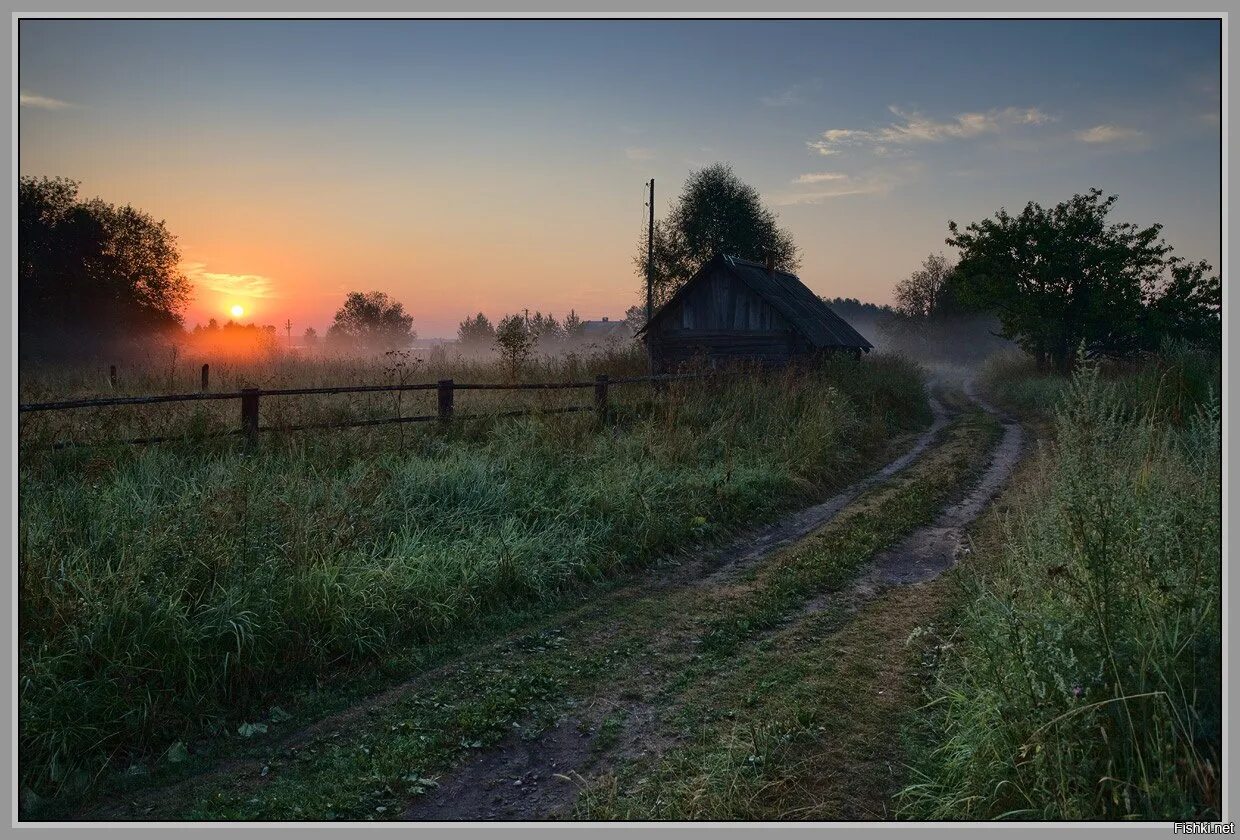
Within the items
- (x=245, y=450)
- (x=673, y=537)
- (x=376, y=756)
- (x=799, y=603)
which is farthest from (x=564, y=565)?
(x=245, y=450)

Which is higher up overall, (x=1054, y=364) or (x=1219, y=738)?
(x=1054, y=364)

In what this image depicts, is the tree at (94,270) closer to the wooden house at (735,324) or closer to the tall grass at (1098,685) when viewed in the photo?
the wooden house at (735,324)

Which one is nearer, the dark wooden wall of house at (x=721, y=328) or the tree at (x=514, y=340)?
the tree at (x=514, y=340)

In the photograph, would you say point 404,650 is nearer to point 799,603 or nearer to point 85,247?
point 799,603

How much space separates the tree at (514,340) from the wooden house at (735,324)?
16.4 feet

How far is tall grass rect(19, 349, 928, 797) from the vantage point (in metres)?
4.23

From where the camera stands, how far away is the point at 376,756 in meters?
3.89

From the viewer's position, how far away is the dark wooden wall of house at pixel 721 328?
22875 mm

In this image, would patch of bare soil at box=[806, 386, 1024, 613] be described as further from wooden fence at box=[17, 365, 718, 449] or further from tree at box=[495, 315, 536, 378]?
tree at box=[495, 315, 536, 378]

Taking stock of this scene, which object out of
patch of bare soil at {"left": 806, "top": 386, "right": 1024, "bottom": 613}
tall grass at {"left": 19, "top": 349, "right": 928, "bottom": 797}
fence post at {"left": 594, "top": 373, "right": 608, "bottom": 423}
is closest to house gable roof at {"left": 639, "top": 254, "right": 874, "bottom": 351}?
fence post at {"left": 594, "top": 373, "right": 608, "bottom": 423}

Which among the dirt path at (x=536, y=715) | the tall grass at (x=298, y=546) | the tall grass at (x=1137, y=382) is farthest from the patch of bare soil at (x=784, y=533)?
the tall grass at (x=1137, y=382)
